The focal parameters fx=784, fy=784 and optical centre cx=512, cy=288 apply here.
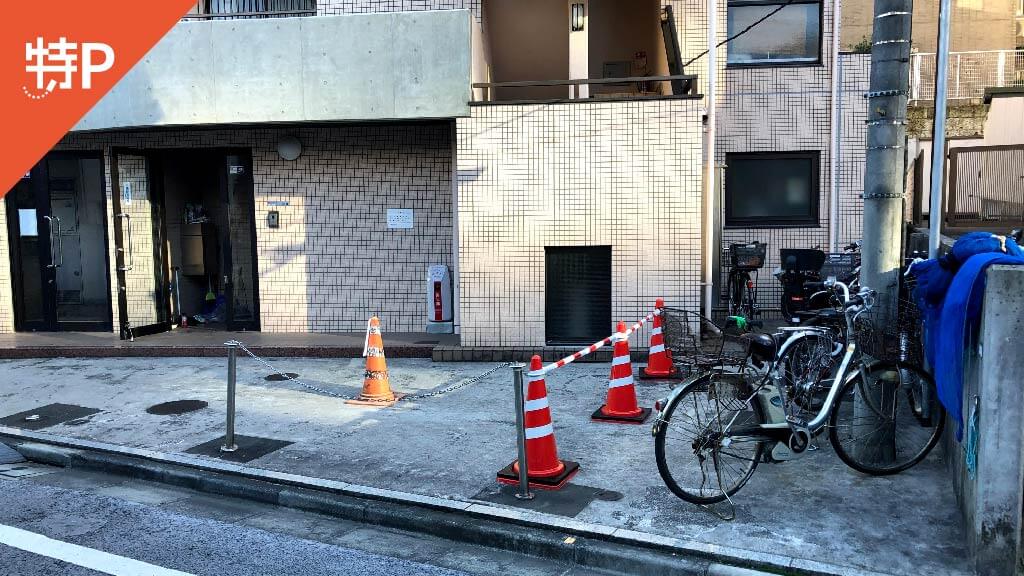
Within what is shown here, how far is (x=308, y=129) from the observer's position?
1240cm

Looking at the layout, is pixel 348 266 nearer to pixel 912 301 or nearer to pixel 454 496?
pixel 454 496

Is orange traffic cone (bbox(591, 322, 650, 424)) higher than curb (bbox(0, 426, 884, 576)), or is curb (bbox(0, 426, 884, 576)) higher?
orange traffic cone (bbox(591, 322, 650, 424))

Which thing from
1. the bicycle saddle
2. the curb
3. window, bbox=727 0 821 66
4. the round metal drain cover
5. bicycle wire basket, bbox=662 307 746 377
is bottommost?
the curb

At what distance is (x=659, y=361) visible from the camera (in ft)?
30.5

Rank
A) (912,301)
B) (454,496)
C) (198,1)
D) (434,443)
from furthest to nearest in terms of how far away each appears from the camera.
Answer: (198,1) < (434,443) < (912,301) < (454,496)

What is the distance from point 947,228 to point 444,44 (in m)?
9.01

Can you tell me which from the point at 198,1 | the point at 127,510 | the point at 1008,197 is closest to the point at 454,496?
the point at 127,510

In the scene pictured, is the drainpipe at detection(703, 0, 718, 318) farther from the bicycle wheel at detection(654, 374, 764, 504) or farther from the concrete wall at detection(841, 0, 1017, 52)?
the concrete wall at detection(841, 0, 1017, 52)

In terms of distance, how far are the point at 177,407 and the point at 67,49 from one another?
647 cm

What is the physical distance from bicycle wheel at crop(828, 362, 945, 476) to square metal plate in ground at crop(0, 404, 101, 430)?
748 centimetres

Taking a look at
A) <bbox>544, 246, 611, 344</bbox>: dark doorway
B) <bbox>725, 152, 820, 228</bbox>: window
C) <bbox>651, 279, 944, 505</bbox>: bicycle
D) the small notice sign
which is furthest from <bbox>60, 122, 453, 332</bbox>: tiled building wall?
<bbox>651, 279, 944, 505</bbox>: bicycle

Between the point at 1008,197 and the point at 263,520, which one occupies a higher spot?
the point at 1008,197

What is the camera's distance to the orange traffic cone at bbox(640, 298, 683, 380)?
30.1 feet

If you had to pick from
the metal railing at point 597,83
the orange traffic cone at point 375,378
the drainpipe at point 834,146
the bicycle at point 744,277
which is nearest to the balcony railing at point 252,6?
the metal railing at point 597,83
